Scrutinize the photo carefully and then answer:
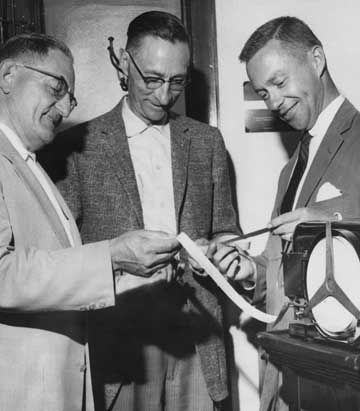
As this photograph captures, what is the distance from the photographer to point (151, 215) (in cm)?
271

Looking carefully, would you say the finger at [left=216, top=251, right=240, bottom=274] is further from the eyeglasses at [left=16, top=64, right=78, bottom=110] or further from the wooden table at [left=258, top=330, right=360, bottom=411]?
the eyeglasses at [left=16, top=64, right=78, bottom=110]

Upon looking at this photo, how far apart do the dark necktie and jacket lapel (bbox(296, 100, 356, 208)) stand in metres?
0.18

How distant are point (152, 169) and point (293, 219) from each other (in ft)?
3.10

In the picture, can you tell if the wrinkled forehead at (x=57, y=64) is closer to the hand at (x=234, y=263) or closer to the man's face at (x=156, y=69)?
the man's face at (x=156, y=69)

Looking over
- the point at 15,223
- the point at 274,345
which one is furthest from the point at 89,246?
the point at 274,345

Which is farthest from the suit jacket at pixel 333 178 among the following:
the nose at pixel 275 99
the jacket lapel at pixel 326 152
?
the nose at pixel 275 99

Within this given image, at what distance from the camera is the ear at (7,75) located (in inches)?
86.4

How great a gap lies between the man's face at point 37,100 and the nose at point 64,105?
0.5 inches

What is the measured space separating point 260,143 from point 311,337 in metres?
2.04

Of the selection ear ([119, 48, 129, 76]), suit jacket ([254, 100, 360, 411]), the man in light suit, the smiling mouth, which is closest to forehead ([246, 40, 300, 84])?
the smiling mouth

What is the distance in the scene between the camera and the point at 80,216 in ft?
8.82

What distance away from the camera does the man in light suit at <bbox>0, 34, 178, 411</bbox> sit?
1873 mm

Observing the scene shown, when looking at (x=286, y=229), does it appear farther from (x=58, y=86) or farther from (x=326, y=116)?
(x=58, y=86)

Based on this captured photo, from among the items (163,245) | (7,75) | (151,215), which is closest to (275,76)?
(151,215)
